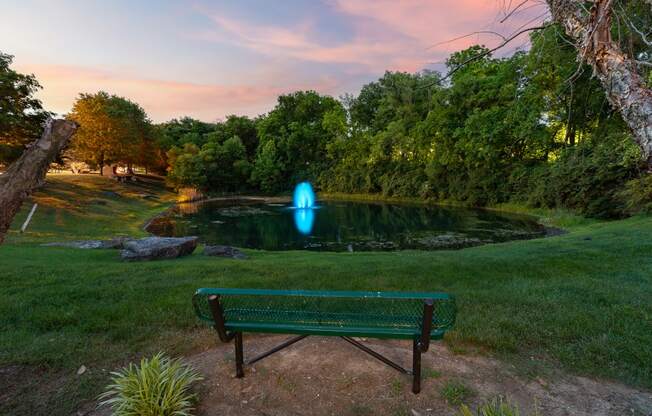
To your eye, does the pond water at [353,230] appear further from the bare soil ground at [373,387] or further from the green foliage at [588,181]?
the bare soil ground at [373,387]

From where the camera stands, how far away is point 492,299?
18.0 feet

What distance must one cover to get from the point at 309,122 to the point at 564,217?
49644 mm

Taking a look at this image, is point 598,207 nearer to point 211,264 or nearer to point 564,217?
point 564,217

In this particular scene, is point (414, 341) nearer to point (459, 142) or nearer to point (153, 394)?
point (153, 394)

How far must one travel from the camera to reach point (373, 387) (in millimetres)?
3264

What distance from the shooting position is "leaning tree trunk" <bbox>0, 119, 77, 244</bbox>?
2.97 m

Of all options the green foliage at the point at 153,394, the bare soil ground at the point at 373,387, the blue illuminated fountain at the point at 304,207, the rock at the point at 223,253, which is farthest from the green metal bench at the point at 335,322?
the blue illuminated fountain at the point at 304,207

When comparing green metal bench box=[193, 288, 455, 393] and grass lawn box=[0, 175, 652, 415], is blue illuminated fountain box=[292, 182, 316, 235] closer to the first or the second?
grass lawn box=[0, 175, 652, 415]

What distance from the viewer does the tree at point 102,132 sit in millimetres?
40656

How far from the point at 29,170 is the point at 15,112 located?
2845 centimetres

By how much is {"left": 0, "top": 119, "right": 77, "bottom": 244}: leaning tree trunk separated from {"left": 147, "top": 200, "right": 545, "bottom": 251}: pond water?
44.7 feet

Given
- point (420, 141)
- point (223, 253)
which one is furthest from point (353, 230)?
point (420, 141)

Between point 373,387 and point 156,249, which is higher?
point 373,387

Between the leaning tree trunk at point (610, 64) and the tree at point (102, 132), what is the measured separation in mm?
49228
